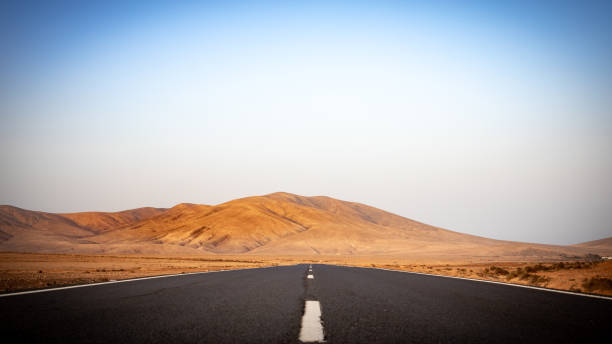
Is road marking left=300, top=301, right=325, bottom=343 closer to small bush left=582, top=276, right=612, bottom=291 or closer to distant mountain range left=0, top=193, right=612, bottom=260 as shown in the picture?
small bush left=582, top=276, right=612, bottom=291

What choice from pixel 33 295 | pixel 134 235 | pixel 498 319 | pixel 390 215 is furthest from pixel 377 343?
pixel 390 215

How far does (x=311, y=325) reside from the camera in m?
4.62

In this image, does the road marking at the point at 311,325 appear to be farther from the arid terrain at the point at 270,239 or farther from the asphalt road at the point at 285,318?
the arid terrain at the point at 270,239

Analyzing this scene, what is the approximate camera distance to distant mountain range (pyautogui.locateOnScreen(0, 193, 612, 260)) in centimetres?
10281

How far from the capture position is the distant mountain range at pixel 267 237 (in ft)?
337

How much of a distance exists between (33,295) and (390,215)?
198 metres

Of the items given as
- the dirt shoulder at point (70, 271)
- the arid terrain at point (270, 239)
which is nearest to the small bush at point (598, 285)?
the dirt shoulder at point (70, 271)

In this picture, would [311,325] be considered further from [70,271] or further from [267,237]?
[267,237]

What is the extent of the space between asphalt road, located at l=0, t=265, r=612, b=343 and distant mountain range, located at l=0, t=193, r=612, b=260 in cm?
8686

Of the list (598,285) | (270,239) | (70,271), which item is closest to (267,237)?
(270,239)

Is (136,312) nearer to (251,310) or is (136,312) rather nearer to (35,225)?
(251,310)

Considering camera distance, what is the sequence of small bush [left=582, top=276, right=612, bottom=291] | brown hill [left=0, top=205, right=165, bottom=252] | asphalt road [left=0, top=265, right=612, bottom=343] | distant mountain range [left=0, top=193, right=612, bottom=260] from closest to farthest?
asphalt road [left=0, top=265, right=612, bottom=343], small bush [left=582, top=276, right=612, bottom=291], distant mountain range [left=0, top=193, right=612, bottom=260], brown hill [left=0, top=205, right=165, bottom=252]

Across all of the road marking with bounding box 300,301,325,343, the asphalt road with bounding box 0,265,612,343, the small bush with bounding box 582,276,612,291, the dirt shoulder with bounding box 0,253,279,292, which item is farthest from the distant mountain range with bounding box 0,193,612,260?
the road marking with bounding box 300,301,325,343

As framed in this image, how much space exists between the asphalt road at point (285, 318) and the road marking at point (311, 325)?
0.25ft
